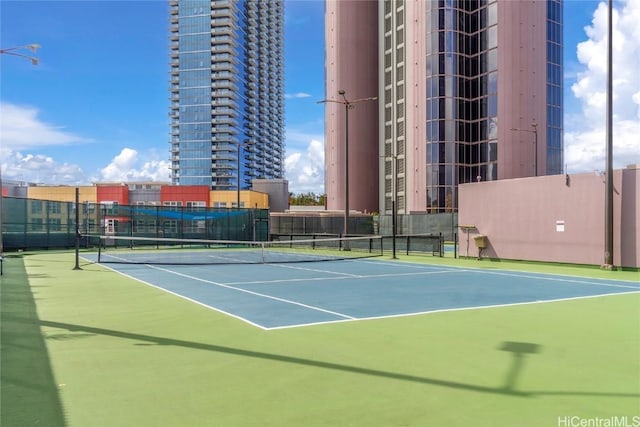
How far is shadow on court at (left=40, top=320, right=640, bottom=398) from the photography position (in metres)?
5.02

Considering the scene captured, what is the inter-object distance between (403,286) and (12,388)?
970 centimetres

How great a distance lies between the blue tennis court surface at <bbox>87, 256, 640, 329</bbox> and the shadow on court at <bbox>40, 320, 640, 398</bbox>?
149 centimetres

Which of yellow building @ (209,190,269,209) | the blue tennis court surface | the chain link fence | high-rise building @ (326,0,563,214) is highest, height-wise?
high-rise building @ (326,0,563,214)

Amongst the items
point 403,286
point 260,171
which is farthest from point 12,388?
point 260,171

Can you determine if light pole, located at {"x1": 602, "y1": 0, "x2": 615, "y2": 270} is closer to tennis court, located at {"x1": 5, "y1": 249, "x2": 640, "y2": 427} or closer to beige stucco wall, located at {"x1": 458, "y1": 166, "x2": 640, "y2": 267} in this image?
beige stucco wall, located at {"x1": 458, "y1": 166, "x2": 640, "y2": 267}

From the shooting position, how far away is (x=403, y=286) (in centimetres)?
1361

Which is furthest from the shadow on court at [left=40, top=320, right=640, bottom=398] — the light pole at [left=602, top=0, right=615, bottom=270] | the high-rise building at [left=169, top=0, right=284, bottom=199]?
the high-rise building at [left=169, top=0, right=284, bottom=199]

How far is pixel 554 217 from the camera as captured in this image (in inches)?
807

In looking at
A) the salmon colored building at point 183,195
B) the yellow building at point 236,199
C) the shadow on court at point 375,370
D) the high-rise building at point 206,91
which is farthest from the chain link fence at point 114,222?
the high-rise building at point 206,91

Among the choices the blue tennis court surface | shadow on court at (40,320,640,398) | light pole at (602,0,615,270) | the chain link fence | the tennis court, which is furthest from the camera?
the chain link fence

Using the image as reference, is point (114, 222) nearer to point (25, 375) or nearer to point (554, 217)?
point (554, 217)

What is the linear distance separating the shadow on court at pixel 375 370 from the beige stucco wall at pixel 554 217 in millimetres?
13584

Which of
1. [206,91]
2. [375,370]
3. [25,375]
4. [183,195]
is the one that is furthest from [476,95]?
[206,91]

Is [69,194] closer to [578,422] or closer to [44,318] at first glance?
[44,318]
